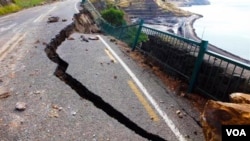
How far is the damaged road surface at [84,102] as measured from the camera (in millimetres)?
4430

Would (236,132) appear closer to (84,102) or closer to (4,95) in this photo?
(84,102)

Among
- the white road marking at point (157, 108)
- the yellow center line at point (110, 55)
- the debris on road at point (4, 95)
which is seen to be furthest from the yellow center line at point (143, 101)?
the debris on road at point (4, 95)

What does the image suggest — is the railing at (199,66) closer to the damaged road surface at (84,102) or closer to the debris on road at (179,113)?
the damaged road surface at (84,102)

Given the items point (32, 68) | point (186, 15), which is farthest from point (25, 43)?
point (186, 15)

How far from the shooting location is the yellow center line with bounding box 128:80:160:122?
5.14 m

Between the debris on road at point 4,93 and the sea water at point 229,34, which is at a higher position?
the debris on road at point 4,93

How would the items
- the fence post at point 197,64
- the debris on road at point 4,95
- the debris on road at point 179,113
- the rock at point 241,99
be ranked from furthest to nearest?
the fence post at point 197,64, the debris on road at point 4,95, the debris on road at point 179,113, the rock at point 241,99

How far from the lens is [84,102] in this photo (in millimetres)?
5453

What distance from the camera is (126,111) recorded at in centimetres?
526

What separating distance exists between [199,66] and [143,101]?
1693mm

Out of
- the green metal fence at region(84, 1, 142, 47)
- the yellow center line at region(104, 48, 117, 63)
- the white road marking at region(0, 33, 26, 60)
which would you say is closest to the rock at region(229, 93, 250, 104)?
the yellow center line at region(104, 48, 117, 63)

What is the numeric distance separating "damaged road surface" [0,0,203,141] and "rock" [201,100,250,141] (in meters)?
0.98

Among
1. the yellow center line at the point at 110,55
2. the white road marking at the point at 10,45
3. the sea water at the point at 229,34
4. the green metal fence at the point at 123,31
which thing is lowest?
the sea water at the point at 229,34

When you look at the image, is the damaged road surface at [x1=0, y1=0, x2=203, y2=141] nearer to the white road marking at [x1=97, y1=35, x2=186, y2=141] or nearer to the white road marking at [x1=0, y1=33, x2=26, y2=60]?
the white road marking at [x1=97, y1=35, x2=186, y2=141]
